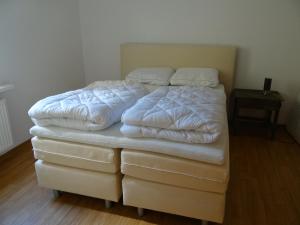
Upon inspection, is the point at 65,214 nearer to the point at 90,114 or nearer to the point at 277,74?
the point at 90,114

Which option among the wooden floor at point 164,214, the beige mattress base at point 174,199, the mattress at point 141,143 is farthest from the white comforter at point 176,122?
the wooden floor at point 164,214

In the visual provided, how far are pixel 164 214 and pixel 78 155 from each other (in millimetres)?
735

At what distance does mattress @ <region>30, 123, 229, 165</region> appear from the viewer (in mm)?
1334

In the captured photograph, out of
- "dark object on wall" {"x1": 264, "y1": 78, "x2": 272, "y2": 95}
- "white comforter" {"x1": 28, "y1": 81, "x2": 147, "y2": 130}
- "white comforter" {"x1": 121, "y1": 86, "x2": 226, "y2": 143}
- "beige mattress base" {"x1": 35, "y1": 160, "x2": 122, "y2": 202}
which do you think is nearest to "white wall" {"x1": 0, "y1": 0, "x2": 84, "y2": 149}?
"white comforter" {"x1": 28, "y1": 81, "x2": 147, "y2": 130}

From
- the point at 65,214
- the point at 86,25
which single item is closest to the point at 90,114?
the point at 65,214

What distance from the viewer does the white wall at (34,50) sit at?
235 cm

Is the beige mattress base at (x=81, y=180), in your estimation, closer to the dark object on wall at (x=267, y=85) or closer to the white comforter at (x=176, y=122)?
the white comforter at (x=176, y=122)

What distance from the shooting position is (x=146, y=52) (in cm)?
321

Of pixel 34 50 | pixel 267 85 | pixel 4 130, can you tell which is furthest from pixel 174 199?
pixel 34 50

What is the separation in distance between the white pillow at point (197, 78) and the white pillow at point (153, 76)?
0.10 m

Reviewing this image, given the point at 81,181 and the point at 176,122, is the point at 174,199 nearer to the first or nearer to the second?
the point at 176,122

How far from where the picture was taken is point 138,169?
147cm

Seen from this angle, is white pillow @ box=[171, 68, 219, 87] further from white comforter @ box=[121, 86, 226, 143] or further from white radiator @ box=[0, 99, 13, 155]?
white radiator @ box=[0, 99, 13, 155]

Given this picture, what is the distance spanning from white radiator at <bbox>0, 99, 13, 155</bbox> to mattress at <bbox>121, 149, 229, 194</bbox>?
139 cm
